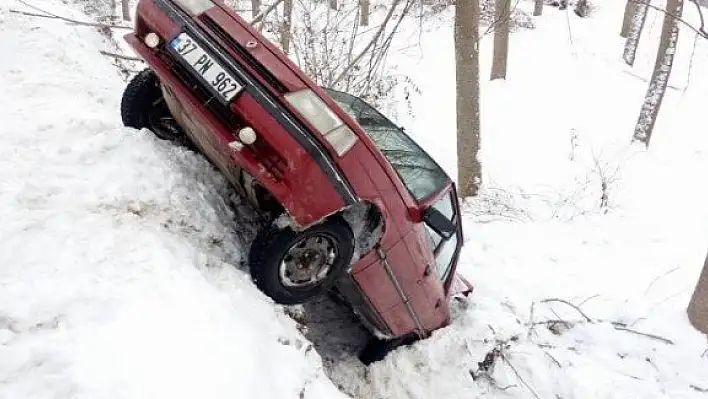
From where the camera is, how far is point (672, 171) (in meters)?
11.0

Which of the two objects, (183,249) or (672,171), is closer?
(183,249)

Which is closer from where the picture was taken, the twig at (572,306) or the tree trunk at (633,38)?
the twig at (572,306)

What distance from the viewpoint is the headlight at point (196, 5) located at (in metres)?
3.43

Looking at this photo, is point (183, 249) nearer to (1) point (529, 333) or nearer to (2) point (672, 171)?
(1) point (529, 333)

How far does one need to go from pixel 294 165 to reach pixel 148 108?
1.84 m

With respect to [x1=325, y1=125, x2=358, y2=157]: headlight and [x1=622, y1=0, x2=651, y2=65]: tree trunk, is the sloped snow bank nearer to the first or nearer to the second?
[x1=325, y1=125, x2=358, y2=157]: headlight

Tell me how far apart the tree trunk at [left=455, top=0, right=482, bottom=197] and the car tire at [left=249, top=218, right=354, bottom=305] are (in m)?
4.81

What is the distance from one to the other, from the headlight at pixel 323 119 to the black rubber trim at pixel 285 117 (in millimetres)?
60

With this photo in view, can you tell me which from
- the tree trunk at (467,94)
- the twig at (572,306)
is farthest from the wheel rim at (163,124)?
the tree trunk at (467,94)

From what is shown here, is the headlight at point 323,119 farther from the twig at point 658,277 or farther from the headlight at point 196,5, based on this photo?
the twig at point 658,277

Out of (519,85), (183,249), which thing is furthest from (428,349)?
(519,85)

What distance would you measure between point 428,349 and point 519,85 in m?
12.3

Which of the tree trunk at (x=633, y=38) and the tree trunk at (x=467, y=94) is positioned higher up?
the tree trunk at (x=467, y=94)

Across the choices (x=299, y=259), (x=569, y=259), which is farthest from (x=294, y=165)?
(x=569, y=259)
